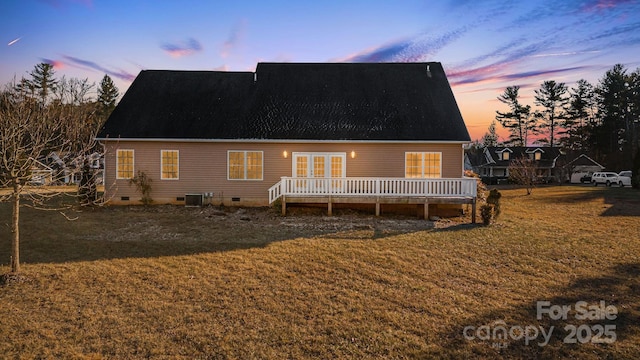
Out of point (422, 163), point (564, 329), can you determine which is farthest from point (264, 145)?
point (564, 329)

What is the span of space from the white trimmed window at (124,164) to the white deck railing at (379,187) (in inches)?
296

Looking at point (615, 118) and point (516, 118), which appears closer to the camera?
point (615, 118)

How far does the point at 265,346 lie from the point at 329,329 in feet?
3.30

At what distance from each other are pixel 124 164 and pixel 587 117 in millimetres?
64415

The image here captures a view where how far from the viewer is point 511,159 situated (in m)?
52.4

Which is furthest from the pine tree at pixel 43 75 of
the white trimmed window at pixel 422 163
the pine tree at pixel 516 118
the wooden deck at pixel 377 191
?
the pine tree at pixel 516 118

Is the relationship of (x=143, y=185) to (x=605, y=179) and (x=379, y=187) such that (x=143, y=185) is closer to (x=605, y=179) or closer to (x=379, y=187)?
(x=379, y=187)

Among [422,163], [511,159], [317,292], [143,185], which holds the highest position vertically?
[511,159]

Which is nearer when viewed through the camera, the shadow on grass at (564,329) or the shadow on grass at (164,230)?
the shadow on grass at (564,329)

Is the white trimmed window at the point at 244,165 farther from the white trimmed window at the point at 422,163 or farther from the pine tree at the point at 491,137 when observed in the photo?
the pine tree at the point at 491,137

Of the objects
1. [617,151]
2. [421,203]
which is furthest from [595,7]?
[617,151]

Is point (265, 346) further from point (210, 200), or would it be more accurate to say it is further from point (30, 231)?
point (210, 200)

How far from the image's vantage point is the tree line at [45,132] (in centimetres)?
706

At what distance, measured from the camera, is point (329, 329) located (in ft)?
16.8
